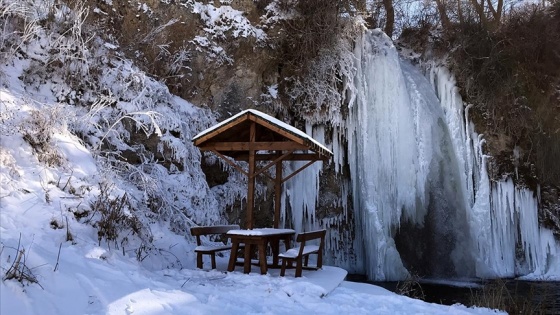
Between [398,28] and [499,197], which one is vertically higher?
[398,28]

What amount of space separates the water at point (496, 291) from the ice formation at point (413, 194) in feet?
3.08

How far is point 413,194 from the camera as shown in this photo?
1288 centimetres

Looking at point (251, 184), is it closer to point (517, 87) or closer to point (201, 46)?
point (201, 46)

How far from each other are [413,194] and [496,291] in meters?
4.62

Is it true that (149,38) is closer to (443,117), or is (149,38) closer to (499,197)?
(443,117)

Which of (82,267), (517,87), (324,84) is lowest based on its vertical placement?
(82,267)

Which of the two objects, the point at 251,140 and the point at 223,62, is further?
the point at 223,62

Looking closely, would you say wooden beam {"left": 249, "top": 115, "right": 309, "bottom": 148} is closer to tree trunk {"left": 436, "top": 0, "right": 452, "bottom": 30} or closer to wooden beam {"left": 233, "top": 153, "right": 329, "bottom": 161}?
wooden beam {"left": 233, "top": 153, "right": 329, "bottom": 161}

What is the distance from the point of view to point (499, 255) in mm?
13133

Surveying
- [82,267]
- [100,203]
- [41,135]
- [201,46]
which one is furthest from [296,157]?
[82,267]

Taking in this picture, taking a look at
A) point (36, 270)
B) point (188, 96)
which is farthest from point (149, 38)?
Answer: point (36, 270)

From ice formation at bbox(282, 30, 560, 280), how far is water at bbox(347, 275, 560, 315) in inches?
36.9

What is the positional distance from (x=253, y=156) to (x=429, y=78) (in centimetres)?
924

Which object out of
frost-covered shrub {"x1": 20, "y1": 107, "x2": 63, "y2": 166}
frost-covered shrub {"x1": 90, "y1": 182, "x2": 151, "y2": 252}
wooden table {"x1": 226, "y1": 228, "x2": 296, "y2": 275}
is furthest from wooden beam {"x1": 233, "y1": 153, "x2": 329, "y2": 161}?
frost-covered shrub {"x1": 20, "y1": 107, "x2": 63, "y2": 166}
